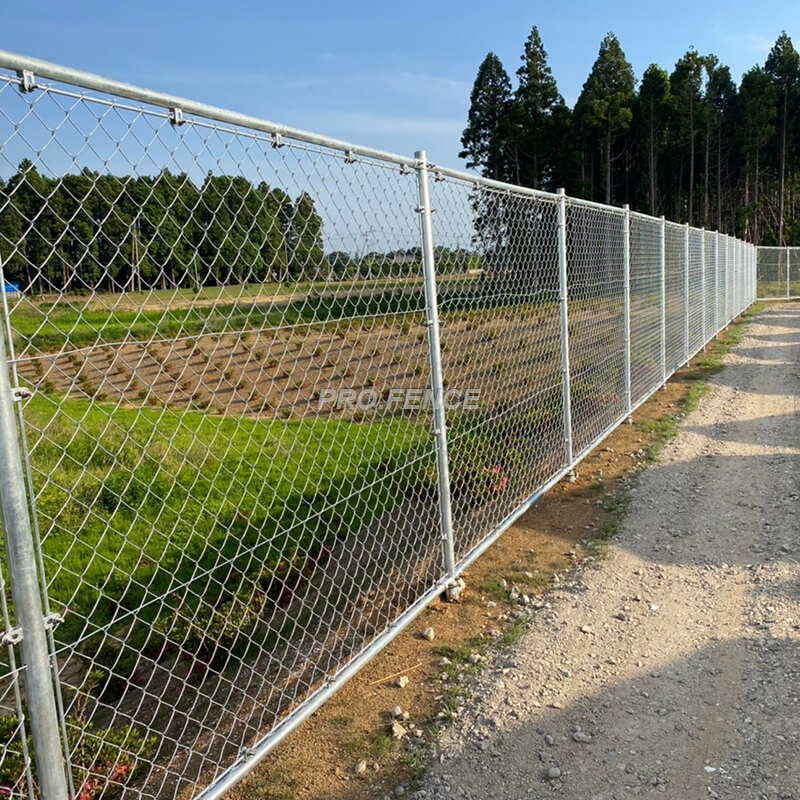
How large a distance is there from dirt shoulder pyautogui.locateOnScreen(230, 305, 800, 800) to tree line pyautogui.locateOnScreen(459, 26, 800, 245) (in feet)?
117

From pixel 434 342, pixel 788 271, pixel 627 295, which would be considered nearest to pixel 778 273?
pixel 788 271

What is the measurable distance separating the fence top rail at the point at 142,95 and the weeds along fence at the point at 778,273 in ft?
106

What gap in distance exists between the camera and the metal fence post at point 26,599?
1557 millimetres

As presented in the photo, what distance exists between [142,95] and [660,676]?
303 cm

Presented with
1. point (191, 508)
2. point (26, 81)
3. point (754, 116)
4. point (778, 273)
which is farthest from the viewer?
point (754, 116)

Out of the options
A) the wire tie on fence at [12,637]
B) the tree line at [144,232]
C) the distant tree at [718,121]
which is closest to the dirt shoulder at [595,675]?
the wire tie on fence at [12,637]

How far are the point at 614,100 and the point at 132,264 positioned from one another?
1546 inches

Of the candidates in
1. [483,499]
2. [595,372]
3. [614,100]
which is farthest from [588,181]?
[483,499]

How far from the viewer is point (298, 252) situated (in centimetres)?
280

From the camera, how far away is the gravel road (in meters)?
2.44

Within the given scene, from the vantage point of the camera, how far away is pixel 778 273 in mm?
31031

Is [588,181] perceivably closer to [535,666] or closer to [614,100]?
[614,100]

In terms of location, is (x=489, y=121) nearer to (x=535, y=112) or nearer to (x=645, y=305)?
(x=535, y=112)

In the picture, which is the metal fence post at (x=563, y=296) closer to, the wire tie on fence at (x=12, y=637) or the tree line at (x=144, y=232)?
the tree line at (x=144, y=232)
